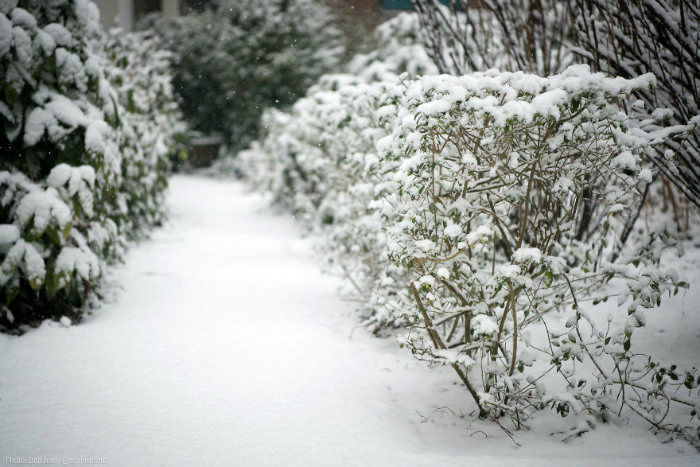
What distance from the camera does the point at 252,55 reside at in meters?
15.9

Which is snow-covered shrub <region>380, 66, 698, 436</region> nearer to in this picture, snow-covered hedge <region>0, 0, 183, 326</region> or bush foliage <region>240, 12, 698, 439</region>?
bush foliage <region>240, 12, 698, 439</region>

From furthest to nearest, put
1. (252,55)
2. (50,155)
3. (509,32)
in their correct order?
(252,55) < (509,32) < (50,155)

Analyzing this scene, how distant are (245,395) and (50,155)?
2108mm

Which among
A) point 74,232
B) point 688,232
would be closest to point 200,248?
point 74,232

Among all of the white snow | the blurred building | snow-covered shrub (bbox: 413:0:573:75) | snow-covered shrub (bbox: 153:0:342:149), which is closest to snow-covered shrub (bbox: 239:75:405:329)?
snow-covered shrub (bbox: 413:0:573:75)

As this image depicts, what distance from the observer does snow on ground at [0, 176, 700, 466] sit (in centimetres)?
233

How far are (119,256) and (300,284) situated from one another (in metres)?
1.66

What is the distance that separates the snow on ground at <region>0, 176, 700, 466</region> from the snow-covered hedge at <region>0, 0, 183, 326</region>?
385 mm

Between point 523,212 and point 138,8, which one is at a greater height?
point 138,8

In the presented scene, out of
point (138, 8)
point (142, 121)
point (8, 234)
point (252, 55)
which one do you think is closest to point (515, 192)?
point (8, 234)

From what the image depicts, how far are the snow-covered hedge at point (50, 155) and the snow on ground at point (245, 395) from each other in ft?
1.26

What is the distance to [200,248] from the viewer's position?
647 centimetres

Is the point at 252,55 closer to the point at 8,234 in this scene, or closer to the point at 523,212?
the point at 8,234

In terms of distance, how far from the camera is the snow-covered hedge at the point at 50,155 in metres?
3.21
